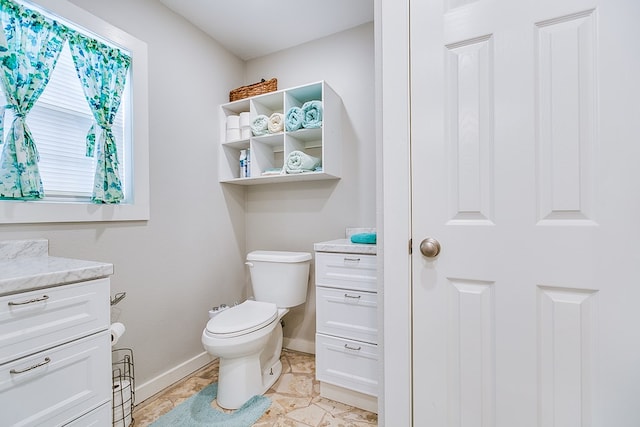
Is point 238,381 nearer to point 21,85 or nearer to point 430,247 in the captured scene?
point 430,247

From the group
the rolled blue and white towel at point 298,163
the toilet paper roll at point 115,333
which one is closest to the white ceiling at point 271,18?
the rolled blue and white towel at point 298,163

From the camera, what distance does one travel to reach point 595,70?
82cm

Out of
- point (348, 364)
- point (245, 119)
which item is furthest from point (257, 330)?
point (245, 119)

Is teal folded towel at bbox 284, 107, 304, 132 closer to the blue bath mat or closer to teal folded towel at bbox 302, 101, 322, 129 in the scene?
teal folded towel at bbox 302, 101, 322, 129

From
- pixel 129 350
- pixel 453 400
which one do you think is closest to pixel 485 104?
pixel 453 400

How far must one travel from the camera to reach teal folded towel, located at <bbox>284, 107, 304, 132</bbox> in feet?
6.46

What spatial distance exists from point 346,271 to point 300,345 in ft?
3.42

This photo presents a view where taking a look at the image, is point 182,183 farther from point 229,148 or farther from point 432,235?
point 432,235

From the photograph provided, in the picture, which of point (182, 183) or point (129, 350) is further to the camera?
point (182, 183)

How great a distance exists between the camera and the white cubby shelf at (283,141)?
6.47 ft

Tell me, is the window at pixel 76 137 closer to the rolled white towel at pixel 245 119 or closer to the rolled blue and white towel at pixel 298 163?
the rolled white towel at pixel 245 119

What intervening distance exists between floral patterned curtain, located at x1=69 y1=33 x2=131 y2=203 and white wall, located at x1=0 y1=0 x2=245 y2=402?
0.18 m

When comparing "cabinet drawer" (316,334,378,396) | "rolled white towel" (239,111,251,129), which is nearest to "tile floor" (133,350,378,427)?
"cabinet drawer" (316,334,378,396)

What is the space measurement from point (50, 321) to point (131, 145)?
3.70 feet
